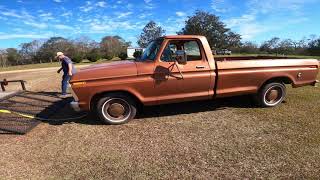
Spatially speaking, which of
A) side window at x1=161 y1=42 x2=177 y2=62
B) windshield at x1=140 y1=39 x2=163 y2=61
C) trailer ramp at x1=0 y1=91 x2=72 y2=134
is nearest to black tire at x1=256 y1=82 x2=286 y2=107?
side window at x1=161 y1=42 x2=177 y2=62

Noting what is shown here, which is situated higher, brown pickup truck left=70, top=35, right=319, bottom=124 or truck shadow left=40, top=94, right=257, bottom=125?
brown pickup truck left=70, top=35, right=319, bottom=124

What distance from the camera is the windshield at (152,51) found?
7073mm

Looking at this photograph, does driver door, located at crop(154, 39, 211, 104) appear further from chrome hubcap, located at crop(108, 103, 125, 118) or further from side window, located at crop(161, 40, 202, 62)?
chrome hubcap, located at crop(108, 103, 125, 118)

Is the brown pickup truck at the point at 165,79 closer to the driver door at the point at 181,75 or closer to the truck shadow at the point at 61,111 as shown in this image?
the driver door at the point at 181,75

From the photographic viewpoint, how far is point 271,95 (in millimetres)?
7852

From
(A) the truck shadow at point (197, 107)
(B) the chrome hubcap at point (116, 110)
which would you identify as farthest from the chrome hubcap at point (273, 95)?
(B) the chrome hubcap at point (116, 110)

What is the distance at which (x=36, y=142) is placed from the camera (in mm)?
6117

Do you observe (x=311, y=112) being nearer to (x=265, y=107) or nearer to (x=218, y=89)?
(x=265, y=107)

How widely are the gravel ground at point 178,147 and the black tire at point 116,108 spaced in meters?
0.18

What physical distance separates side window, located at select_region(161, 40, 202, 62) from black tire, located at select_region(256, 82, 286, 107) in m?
1.84

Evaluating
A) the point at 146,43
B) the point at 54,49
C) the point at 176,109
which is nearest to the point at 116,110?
the point at 176,109

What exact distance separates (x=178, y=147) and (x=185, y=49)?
8.57ft

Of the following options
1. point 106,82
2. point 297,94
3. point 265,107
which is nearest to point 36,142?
point 106,82

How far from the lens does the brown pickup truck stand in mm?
6688
